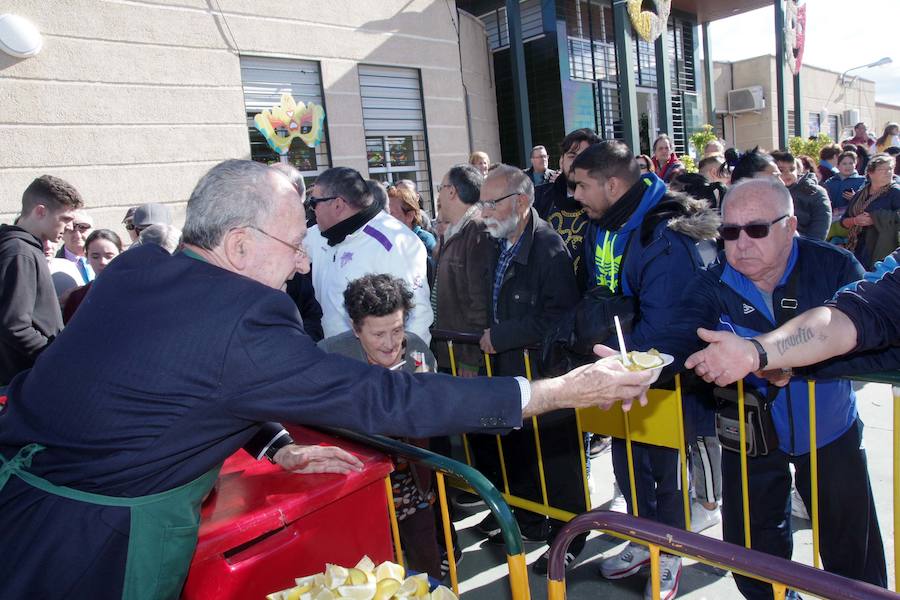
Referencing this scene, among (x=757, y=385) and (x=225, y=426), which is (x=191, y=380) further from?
(x=757, y=385)

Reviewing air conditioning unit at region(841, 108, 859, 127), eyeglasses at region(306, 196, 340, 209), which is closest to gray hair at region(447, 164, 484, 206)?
eyeglasses at region(306, 196, 340, 209)

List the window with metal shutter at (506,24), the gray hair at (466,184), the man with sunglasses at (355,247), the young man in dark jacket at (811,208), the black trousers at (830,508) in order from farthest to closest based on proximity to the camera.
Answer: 1. the window with metal shutter at (506,24)
2. the young man in dark jacket at (811,208)
3. the gray hair at (466,184)
4. the man with sunglasses at (355,247)
5. the black trousers at (830,508)

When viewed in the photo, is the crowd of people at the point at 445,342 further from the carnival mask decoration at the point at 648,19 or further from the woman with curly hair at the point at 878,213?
the carnival mask decoration at the point at 648,19

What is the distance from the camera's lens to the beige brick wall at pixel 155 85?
24.4 feet

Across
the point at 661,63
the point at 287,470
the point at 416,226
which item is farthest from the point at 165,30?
the point at 661,63

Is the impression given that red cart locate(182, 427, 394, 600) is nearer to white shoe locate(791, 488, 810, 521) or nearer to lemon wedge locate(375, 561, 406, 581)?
lemon wedge locate(375, 561, 406, 581)

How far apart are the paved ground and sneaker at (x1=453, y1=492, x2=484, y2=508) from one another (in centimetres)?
9

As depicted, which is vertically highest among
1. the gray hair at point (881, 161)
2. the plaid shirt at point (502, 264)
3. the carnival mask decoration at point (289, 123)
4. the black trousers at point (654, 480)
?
the carnival mask decoration at point (289, 123)

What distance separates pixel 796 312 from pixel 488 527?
98.2 inches

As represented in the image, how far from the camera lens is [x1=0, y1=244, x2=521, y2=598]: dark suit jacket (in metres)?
1.65

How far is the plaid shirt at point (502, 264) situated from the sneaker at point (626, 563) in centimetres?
156

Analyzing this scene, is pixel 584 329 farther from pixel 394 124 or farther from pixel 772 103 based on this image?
pixel 772 103

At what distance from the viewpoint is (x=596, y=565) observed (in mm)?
3713

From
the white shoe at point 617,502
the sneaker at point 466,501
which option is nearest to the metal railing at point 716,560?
the white shoe at point 617,502
